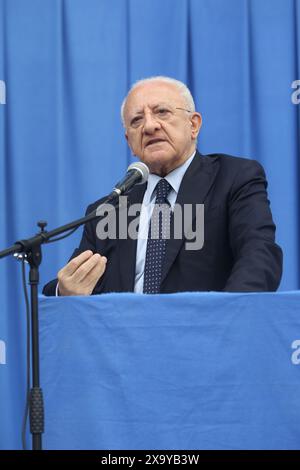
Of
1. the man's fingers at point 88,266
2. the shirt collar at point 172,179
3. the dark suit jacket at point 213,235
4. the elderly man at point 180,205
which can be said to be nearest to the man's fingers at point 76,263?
the man's fingers at point 88,266

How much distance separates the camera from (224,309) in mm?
1206

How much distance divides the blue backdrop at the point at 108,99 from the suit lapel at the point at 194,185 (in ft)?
1.91

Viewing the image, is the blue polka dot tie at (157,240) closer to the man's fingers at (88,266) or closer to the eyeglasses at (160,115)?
the eyeglasses at (160,115)

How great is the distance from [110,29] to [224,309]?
1909mm

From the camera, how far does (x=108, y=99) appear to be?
2.82 meters

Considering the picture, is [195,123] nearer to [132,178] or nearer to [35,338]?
[132,178]

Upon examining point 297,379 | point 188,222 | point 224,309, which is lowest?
point 297,379

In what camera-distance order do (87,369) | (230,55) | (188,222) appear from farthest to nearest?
(230,55) < (188,222) < (87,369)

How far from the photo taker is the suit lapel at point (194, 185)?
6.54ft

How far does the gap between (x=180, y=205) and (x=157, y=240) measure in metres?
0.12

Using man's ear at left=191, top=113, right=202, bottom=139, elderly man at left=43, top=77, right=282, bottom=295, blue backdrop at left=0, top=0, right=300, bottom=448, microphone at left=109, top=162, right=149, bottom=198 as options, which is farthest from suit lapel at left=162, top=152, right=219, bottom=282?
blue backdrop at left=0, top=0, right=300, bottom=448

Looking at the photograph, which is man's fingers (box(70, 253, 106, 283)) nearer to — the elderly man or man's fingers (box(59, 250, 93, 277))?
man's fingers (box(59, 250, 93, 277))
